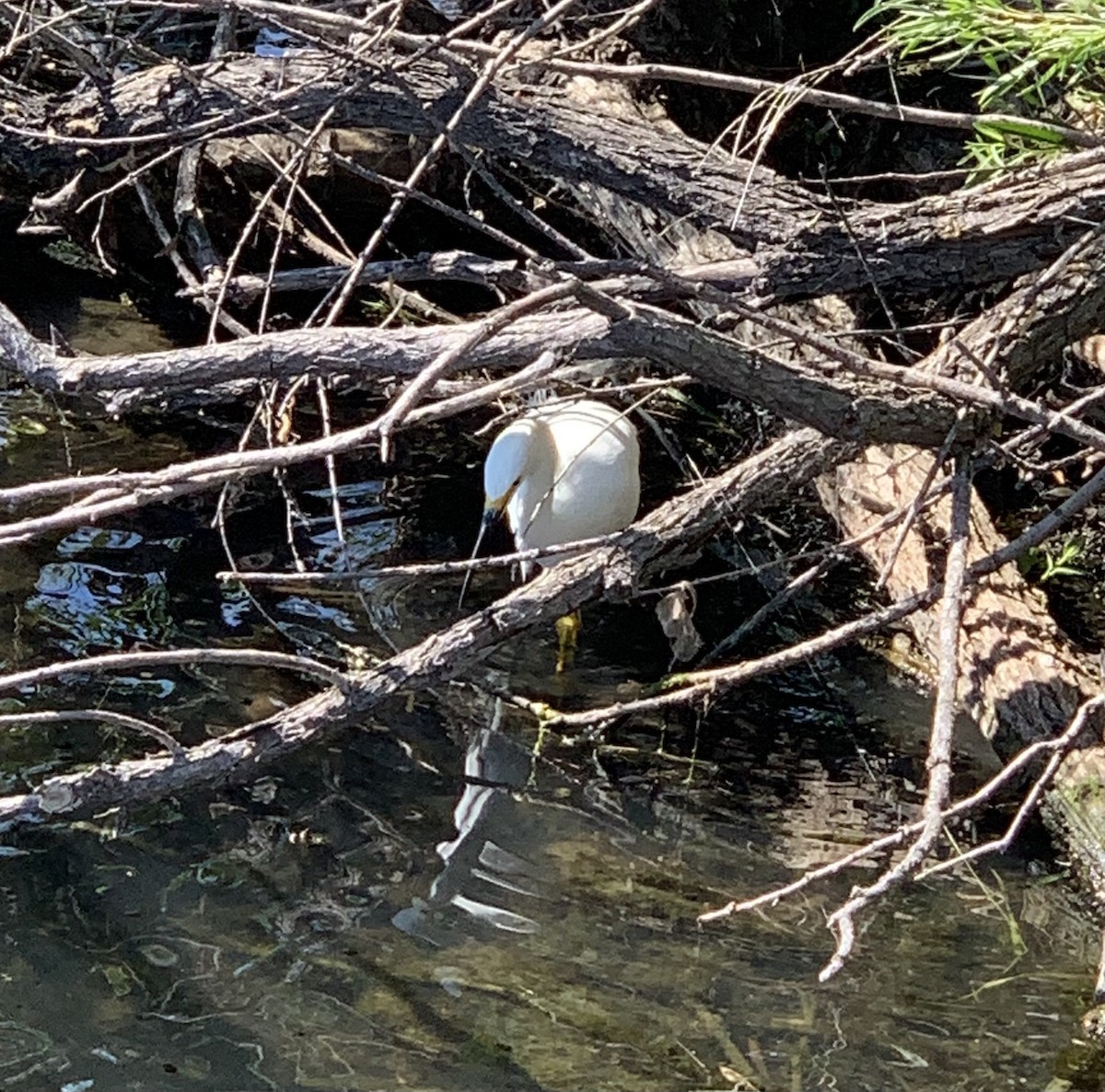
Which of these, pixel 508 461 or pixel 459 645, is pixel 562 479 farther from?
pixel 459 645

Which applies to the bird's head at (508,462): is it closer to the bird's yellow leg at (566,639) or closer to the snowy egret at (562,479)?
the snowy egret at (562,479)

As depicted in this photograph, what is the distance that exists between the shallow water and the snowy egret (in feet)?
0.97

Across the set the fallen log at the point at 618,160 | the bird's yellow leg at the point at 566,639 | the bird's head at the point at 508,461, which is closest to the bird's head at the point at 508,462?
the bird's head at the point at 508,461

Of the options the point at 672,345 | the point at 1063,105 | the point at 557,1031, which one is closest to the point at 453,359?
the point at 672,345

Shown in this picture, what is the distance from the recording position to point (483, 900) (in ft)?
8.32

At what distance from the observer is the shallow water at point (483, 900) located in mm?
2166

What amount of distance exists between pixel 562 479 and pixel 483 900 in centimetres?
100

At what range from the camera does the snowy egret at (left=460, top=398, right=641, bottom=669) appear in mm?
3205

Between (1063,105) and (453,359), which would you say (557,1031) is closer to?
(453,359)

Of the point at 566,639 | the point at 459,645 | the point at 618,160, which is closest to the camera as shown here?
the point at 459,645

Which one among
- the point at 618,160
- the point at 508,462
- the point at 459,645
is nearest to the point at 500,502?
the point at 508,462

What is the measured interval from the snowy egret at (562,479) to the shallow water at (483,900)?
0.30m

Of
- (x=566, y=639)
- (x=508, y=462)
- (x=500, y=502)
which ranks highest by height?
(x=508, y=462)

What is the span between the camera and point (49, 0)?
3713mm
